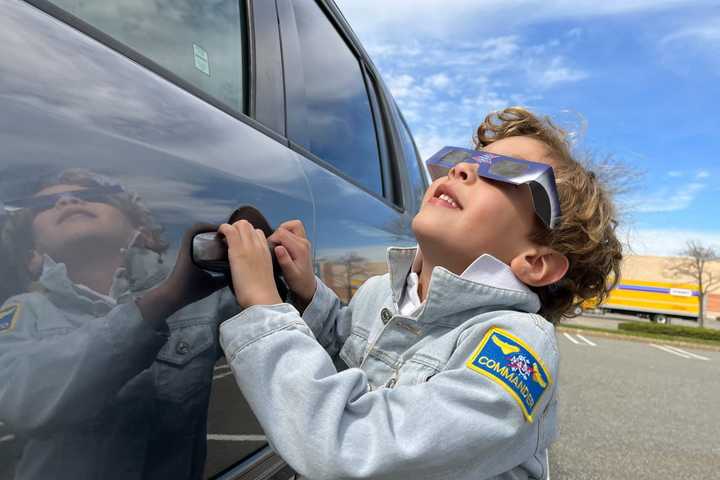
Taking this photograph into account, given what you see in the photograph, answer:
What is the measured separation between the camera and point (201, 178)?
831 millimetres

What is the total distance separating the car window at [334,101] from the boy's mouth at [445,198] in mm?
371

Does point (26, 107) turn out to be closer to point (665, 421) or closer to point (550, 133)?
point (550, 133)

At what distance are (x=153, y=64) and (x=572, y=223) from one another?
2.97ft

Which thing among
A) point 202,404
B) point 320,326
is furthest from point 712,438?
point 202,404

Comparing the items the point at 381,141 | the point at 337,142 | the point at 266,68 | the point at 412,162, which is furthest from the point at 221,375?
the point at 412,162

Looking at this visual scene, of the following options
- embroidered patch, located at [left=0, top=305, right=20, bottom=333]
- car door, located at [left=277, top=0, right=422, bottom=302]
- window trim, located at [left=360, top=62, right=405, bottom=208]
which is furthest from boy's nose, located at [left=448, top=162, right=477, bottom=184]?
window trim, located at [left=360, top=62, right=405, bottom=208]

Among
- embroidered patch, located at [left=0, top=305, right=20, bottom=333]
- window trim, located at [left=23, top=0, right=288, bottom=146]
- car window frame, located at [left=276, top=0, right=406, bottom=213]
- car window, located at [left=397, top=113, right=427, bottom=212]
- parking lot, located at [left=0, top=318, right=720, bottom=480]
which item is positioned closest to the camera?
embroidered patch, located at [left=0, top=305, right=20, bottom=333]

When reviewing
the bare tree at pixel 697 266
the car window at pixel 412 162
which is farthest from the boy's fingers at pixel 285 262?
the bare tree at pixel 697 266

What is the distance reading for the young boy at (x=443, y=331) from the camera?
2.97 ft

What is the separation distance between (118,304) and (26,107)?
0.23 meters

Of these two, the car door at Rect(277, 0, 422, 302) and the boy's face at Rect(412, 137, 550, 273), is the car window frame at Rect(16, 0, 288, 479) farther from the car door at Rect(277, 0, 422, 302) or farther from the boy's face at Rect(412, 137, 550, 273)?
the boy's face at Rect(412, 137, 550, 273)

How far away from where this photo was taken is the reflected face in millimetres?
580

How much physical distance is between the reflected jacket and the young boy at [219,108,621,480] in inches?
5.2

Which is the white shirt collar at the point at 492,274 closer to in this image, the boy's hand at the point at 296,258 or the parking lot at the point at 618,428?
the boy's hand at the point at 296,258
